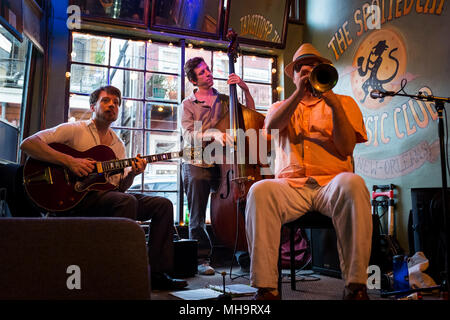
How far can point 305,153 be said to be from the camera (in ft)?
6.95

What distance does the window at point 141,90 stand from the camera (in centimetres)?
448

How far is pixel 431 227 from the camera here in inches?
106

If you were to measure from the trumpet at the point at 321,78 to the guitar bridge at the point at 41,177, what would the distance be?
5.22 feet

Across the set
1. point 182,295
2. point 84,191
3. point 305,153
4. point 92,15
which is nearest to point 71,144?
point 84,191

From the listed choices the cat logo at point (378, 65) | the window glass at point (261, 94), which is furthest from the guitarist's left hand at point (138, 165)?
the window glass at point (261, 94)

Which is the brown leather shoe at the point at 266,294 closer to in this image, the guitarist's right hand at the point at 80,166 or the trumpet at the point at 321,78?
the trumpet at the point at 321,78

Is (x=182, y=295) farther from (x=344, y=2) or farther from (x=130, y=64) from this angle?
(x=344, y=2)

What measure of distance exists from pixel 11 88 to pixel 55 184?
207cm

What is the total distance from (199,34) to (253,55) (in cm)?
82

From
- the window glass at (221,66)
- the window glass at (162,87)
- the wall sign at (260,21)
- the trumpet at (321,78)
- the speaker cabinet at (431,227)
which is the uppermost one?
the wall sign at (260,21)

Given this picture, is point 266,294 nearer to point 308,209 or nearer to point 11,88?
point 308,209

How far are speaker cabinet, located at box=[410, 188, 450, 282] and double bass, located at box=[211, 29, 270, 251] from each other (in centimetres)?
114

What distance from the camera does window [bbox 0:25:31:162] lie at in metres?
3.59

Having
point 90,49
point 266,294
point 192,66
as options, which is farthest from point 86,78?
point 266,294
